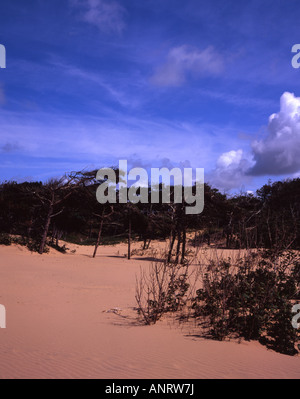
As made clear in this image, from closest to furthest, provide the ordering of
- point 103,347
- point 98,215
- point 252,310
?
point 103,347
point 252,310
point 98,215

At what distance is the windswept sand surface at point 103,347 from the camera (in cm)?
432

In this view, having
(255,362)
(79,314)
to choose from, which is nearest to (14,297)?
(79,314)

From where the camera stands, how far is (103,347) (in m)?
5.31

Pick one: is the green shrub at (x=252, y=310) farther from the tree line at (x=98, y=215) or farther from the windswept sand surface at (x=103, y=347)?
the tree line at (x=98, y=215)

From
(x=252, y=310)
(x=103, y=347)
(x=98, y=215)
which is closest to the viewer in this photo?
(x=103, y=347)

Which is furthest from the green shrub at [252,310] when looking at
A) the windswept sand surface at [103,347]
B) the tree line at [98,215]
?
the tree line at [98,215]

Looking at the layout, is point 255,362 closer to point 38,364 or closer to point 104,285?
point 38,364

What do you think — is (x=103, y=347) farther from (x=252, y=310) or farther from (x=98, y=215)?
(x=98, y=215)

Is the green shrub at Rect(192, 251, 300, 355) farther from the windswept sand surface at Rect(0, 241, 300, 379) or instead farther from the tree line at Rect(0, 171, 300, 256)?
the tree line at Rect(0, 171, 300, 256)

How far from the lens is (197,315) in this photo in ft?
23.5

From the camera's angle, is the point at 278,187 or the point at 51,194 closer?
the point at 51,194

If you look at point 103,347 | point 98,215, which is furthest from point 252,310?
point 98,215
